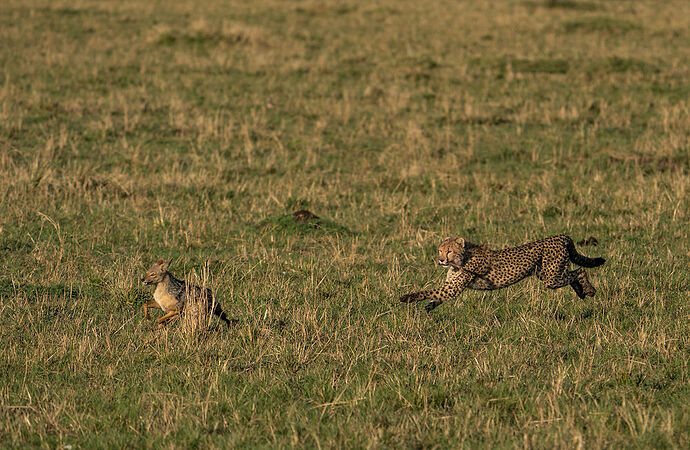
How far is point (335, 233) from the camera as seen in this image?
36.9 ft

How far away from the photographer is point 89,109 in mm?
18594

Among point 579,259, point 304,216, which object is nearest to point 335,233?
point 304,216

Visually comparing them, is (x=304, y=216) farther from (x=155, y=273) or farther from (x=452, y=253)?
(x=155, y=273)

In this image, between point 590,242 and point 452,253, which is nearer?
point 452,253

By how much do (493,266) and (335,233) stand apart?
381cm

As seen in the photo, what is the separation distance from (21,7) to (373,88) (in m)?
18.5

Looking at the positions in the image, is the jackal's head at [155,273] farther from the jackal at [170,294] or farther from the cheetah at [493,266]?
the cheetah at [493,266]

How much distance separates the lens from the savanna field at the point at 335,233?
19.3 ft

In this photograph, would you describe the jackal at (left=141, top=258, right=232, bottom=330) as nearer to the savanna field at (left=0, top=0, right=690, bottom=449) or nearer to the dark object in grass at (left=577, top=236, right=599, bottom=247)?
the savanna field at (left=0, top=0, right=690, bottom=449)

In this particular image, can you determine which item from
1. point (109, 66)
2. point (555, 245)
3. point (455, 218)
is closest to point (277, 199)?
point (455, 218)

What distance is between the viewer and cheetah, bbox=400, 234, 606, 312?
7.59 m

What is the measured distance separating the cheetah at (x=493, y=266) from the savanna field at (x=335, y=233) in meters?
0.30

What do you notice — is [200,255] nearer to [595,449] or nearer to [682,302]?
[682,302]

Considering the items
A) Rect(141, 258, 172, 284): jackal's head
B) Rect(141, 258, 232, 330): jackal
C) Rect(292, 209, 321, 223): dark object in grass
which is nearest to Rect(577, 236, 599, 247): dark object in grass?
Rect(292, 209, 321, 223): dark object in grass
